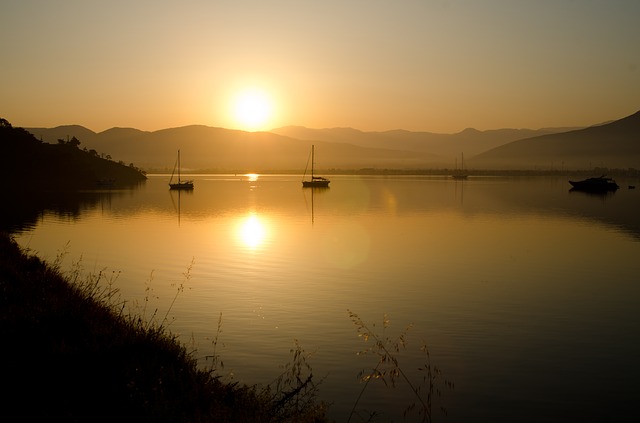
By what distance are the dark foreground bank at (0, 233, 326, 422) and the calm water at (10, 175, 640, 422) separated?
3.33m

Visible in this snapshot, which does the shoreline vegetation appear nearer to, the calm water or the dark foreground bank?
the dark foreground bank

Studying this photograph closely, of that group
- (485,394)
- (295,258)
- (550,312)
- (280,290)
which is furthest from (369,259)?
(485,394)

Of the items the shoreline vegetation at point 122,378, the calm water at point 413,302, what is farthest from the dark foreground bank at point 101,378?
the calm water at point 413,302

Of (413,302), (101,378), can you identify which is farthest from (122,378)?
(413,302)

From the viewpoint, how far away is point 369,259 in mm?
43375

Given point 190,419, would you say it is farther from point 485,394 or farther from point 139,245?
point 139,245

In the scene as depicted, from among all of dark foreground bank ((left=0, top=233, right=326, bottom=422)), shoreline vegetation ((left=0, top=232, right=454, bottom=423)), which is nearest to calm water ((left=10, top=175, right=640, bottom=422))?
shoreline vegetation ((left=0, top=232, right=454, bottom=423))

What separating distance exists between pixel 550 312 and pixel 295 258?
21869mm

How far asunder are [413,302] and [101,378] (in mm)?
18804

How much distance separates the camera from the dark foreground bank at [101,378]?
35.5 feet

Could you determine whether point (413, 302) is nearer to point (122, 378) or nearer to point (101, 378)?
point (122, 378)

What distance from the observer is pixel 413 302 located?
2845 centimetres

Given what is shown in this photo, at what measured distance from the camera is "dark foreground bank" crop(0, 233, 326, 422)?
1083 cm

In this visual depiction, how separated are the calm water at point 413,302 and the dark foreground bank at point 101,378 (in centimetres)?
333
